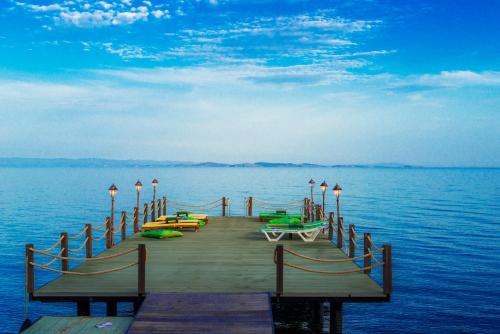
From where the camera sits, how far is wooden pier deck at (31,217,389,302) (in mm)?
10930

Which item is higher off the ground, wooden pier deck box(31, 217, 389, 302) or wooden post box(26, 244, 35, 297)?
wooden post box(26, 244, 35, 297)

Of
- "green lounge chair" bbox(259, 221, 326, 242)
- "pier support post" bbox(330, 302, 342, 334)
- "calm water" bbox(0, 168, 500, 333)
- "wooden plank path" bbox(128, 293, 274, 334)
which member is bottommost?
"calm water" bbox(0, 168, 500, 333)

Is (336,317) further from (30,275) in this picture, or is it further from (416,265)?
(416,265)

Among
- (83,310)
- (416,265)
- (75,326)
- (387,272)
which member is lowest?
(416,265)

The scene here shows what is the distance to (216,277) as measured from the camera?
12.5 meters

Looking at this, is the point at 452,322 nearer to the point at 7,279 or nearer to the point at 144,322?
the point at 144,322

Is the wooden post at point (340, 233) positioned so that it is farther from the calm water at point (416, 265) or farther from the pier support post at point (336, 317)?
the pier support post at point (336, 317)

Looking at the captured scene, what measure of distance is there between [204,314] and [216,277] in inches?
128

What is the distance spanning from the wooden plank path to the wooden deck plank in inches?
21.4

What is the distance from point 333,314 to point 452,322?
8.15m

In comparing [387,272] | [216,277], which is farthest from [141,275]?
[387,272]

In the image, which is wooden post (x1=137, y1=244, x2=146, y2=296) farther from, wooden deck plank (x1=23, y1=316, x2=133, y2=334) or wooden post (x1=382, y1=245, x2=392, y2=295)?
wooden post (x1=382, y1=245, x2=392, y2=295)

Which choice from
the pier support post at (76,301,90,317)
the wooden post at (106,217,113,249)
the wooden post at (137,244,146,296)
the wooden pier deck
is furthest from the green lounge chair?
the wooden post at (137,244,146,296)

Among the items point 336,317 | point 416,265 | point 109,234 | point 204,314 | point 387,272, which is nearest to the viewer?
point 204,314
